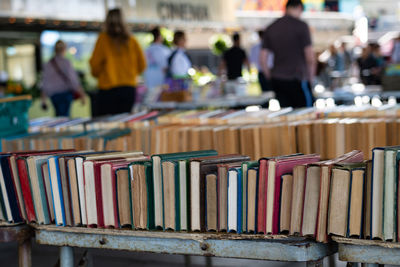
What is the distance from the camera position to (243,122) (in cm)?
363

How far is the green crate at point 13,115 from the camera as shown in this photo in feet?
12.4

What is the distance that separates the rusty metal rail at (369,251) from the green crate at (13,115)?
231cm

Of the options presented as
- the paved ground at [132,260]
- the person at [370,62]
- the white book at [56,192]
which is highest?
the white book at [56,192]

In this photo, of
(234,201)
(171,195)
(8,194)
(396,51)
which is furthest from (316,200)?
(396,51)

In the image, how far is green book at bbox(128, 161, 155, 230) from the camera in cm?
237

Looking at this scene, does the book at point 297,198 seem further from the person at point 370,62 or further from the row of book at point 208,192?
the person at point 370,62

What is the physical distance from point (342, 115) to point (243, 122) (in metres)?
0.54

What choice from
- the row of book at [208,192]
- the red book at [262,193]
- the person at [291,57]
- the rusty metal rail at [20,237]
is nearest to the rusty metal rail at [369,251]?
the row of book at [208,192]

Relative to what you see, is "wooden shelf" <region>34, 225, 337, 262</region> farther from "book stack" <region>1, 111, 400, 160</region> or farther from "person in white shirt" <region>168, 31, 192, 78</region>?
"person in white shirt" <region>168, 31, 192, 78</region>

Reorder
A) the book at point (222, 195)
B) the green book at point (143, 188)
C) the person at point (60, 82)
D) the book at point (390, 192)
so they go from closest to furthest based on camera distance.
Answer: the book at point (390, 192) → the book at point (222, 195) → the green book at point (143, 188) → the person at point (60, 82)

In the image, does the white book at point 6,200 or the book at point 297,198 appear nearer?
the book at point 297,198

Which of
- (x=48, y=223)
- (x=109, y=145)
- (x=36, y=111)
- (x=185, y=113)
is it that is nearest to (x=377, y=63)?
(x=36, y=111)

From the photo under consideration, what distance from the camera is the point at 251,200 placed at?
2.24 metres

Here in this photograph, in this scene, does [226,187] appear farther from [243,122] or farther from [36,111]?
[36,111]
